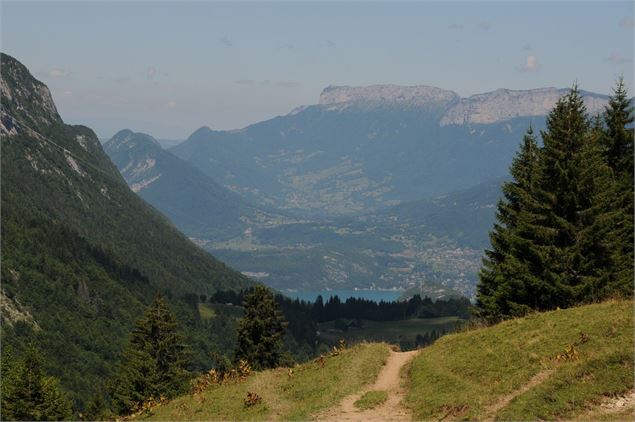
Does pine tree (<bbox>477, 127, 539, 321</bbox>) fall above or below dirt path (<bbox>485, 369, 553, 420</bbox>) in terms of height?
above

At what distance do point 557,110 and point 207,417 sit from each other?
34.6 metres

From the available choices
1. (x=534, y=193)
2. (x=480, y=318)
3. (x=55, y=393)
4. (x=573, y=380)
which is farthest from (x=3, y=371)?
(x=573, y=380)

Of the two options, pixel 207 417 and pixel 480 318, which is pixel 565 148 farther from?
pixel 207 417

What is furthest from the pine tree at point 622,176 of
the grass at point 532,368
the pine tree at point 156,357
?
the pine tree at point 156,357

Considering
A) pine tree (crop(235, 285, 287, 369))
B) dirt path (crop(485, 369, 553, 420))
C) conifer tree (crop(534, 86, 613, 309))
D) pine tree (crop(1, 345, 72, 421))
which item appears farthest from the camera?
pine tree (crop(235, 285, 287, 369))

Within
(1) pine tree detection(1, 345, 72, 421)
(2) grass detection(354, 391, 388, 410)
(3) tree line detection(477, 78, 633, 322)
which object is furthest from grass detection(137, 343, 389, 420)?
(1) pine tree detection(1, 345, 72, 421)

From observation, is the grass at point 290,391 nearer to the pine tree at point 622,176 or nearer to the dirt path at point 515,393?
the dirt path at point 515,393

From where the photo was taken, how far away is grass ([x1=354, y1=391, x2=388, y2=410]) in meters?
30.5

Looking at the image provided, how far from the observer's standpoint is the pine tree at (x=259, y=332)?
253 ft

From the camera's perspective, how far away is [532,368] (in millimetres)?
29062

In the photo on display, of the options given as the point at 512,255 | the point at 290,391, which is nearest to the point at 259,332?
the point at 512,255

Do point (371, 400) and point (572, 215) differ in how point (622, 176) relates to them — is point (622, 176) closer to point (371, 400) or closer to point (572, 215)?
point (572, 215)

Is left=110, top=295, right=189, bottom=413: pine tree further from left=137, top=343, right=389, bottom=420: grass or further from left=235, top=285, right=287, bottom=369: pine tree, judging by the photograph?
left=137, top=343, right=389, bottom=420: grass

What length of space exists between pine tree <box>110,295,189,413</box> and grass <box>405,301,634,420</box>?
44006 millimetres
